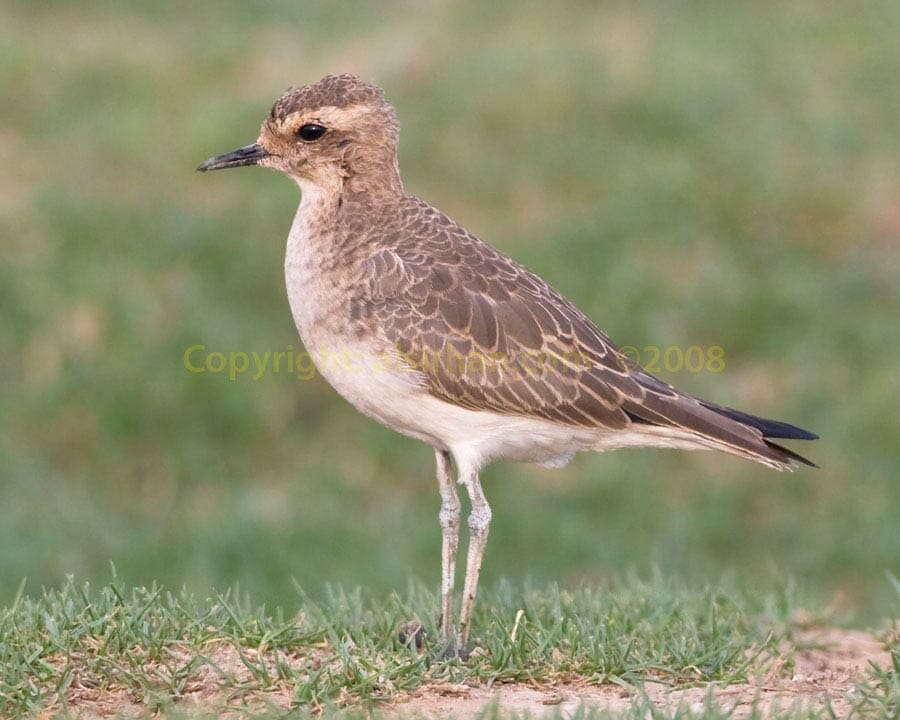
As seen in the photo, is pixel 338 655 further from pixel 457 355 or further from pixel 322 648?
pixel 457 355

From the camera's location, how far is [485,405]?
21.1 ft

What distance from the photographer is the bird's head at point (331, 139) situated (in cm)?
692

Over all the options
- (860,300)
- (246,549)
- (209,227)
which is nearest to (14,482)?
(246,549)

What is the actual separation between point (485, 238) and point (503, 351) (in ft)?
20.6

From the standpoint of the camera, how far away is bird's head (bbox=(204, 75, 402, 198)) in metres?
6.92

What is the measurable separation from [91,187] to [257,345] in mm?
2507

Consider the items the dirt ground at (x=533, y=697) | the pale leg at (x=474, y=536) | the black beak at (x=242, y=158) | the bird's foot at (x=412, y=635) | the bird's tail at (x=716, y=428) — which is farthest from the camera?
the black beak at (x=242, y=158)

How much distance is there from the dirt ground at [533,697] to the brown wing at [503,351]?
104 centimetres

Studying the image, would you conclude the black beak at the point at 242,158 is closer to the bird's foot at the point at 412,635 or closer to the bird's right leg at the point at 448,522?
the bird's right leg at the point at 448,522

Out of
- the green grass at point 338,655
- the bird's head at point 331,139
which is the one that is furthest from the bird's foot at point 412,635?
the bird's head at point 331,139

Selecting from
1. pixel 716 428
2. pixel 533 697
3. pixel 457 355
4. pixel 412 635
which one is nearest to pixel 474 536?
pixel 412 635

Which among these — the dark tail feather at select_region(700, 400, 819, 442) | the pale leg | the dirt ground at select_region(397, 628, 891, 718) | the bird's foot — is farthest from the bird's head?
the dirt ground at select_region(397, 628, 891, 718)

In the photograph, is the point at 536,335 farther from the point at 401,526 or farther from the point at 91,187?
the point at 91,187

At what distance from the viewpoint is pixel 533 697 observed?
19.0ft
